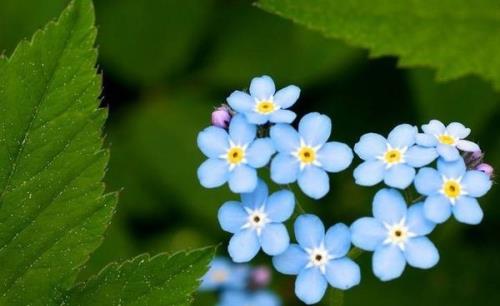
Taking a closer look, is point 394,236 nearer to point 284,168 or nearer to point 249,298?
point 284,168

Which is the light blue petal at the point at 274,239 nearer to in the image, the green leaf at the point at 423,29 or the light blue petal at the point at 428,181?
the light blue petal at the point at 428,181

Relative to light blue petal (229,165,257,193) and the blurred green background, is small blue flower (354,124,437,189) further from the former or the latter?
the blurred green background

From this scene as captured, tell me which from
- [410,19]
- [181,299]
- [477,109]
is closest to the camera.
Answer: [181,299]

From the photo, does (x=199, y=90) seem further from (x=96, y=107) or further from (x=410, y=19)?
(x=96, y=107)

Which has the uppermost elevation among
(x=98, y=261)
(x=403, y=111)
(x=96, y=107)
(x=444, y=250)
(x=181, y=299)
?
(x=403, y=111)

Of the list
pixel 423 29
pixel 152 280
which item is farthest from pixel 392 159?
pixel 423 29

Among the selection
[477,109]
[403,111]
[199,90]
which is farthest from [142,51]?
[477,109]

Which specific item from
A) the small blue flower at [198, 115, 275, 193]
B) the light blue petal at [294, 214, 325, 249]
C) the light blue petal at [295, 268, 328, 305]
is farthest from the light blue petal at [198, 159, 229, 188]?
the light blue petal at [295, 268, 328, 305]
